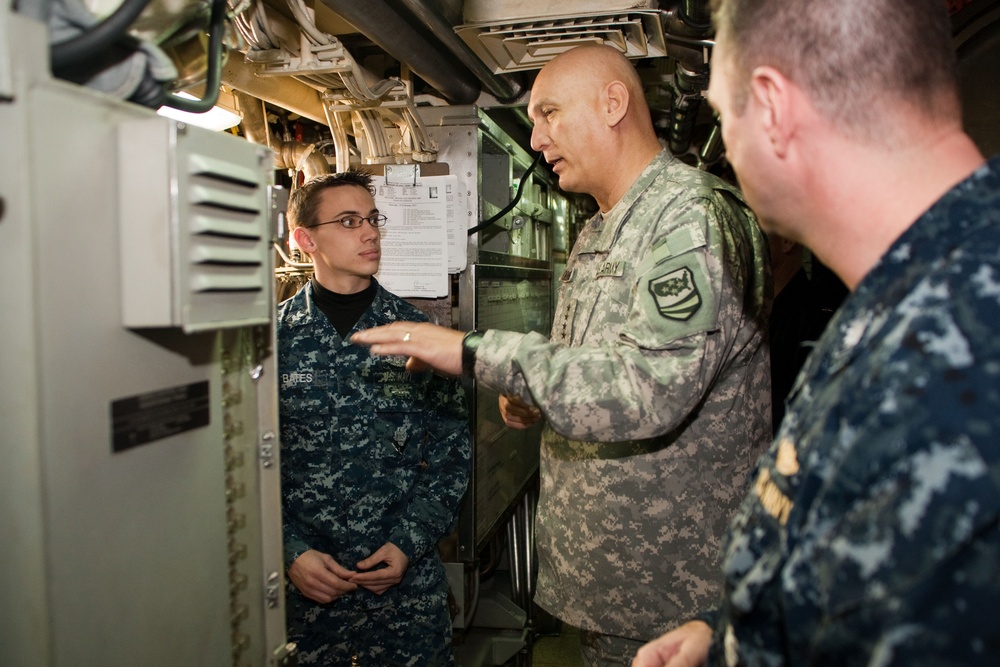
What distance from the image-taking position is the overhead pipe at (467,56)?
1832 mm

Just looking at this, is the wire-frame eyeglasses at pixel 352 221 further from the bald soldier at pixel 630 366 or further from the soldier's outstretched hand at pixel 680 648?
the soldier's outstretched hand at pixel 680 648

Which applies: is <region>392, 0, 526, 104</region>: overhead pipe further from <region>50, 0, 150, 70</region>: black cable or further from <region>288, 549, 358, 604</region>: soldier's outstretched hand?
<region>288, 549, 358, 604</region>: soldier's outstretched hand

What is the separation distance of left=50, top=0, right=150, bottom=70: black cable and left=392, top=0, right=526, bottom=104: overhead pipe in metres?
1.02

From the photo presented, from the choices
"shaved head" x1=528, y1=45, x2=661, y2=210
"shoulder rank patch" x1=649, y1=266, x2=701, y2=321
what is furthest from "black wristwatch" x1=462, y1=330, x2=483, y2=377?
"shaved head" x1=528, y1=45, x2=661, y2=210

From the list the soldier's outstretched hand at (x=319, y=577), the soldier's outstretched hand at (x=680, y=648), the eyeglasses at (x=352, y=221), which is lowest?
the soldier's outstretched hand at (x=319, y=577)

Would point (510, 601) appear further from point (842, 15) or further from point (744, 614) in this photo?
point (842, 15)

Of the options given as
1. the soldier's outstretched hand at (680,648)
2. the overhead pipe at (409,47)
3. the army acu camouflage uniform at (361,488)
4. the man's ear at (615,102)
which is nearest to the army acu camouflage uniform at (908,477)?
the soldier's outstretched hand at (680,648)

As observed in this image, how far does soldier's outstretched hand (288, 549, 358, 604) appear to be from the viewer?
83.7 inches

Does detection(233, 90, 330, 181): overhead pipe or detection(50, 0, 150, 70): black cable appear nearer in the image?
detection(50, 0, 150, 70): black cable

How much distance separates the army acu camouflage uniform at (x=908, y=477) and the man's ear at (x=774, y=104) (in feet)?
0.66

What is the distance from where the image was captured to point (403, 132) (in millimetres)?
2582

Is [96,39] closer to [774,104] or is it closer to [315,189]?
[774,104]

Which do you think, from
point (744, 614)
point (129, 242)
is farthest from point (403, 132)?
point (744, 614)

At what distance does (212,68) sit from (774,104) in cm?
96
